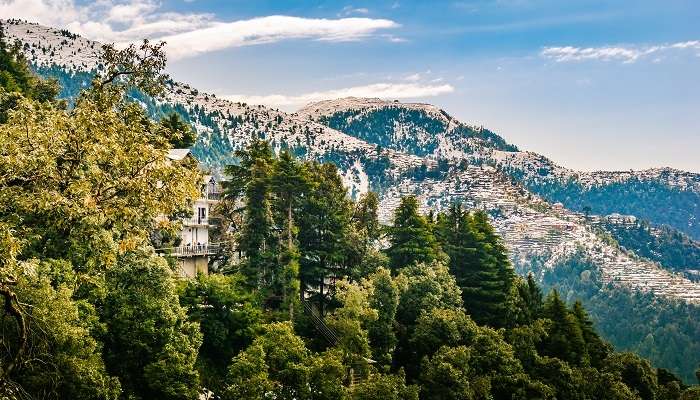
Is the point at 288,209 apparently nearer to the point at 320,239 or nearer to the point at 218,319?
the point at 320,239

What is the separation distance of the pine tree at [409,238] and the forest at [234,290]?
19 cm

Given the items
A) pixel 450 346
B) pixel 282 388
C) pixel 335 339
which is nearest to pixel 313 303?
pixel 335 339

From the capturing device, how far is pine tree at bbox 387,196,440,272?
62.7 metres

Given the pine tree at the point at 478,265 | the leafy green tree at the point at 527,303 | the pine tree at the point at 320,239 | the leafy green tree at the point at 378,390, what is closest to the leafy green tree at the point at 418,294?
the pine tree at the point at 320,239

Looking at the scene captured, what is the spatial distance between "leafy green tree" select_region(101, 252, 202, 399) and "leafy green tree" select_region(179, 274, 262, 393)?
7.49 metres

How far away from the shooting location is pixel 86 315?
29672 millimetres

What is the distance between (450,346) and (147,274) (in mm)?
26086

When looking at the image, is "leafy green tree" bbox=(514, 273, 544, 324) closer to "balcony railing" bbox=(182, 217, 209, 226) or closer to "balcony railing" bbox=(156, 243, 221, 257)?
"balcony railing" bbox=(156, 243, 221, 257)

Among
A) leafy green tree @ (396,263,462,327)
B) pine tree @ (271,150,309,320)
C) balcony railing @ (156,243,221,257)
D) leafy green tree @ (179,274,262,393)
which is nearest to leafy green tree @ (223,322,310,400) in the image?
leafy green tree @ (179,274,262,393)

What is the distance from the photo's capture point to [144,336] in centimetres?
3300

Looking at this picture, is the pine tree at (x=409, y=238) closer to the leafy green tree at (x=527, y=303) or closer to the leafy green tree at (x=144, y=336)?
the leafy green tree at (x=527, y=303)

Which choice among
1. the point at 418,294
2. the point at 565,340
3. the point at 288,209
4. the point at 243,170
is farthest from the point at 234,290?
the point at 565,340

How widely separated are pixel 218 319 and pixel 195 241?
16630 mm

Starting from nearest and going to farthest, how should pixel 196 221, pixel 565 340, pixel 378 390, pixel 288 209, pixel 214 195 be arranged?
pixel 378 390 < pixel 288 209 < pixel 196 221 < pixel 565 340 < pixel 214 195
